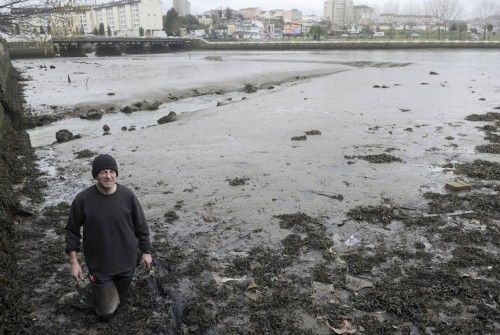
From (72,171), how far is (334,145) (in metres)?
6.97

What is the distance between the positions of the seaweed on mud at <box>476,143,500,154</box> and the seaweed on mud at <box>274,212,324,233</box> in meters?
6.41

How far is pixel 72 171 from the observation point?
10258 mm

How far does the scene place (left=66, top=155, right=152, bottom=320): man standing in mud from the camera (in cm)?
422

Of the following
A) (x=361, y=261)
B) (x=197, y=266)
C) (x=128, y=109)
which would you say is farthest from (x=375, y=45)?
(x=197, y=266)

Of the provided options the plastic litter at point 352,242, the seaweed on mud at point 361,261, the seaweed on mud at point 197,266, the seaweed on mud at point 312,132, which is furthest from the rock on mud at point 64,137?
the seaweed on mud at point 361,261

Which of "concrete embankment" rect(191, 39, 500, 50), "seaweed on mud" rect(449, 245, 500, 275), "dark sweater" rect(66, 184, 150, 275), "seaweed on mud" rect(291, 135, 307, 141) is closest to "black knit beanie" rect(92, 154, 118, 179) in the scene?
"dark sweater" rect(66, 184, 150, 275)

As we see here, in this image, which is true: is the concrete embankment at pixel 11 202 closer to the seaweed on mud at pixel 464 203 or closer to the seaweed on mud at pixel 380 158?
the seaweed on mud at pixel 464 203

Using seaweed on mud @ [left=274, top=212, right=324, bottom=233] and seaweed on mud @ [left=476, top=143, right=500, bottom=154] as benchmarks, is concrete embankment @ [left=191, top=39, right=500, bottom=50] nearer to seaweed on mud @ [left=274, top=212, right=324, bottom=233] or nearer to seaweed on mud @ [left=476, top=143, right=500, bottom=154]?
seaweed on mud @ [left=476, top=143, right=500, bottom=154]

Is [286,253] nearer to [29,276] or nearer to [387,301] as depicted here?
[387,301]

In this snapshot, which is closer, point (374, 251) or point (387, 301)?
point (387, 301)

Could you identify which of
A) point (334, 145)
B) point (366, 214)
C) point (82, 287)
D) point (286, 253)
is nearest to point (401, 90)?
point (334, 145)

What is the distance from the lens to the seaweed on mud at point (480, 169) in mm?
9180

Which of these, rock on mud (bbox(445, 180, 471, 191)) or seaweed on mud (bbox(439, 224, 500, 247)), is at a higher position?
rock on mud (bbox(445, 180, 471, 191))

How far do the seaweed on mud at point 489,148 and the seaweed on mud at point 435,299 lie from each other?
6809 millimetres
